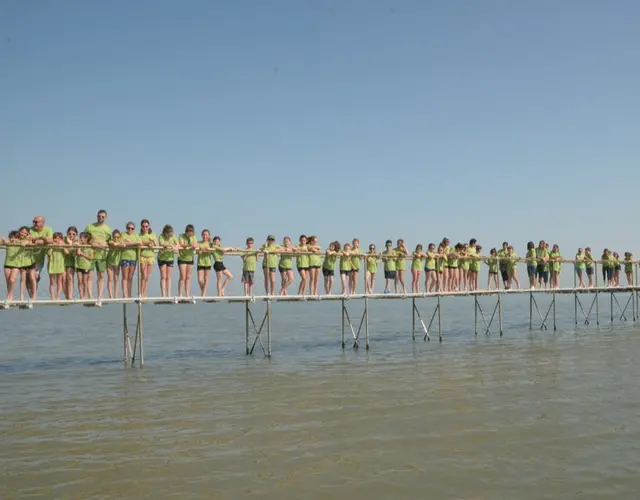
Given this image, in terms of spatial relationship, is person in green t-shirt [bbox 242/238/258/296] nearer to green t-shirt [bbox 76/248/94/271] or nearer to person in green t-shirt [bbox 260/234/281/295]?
person in green t-shirt [bbox 260/234/281/295]

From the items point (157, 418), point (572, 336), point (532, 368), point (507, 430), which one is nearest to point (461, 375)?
point (532, 368)

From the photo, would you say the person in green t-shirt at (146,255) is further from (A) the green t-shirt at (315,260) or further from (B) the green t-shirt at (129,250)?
(A) the green t-shirt at (315,260)

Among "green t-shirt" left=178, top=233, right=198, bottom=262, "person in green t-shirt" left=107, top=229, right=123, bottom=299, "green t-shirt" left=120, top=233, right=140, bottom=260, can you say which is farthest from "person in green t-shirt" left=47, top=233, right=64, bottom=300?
"green t-shirt" left=178, top=233, right=198, bottom=262

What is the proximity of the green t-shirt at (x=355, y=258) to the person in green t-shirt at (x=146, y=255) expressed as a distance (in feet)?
22.4

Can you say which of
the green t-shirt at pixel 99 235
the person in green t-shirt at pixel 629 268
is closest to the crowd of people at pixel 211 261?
the green t-shirt at pixel 99 235

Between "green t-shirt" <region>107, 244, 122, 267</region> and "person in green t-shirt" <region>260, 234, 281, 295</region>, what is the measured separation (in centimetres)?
423

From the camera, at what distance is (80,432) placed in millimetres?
10633

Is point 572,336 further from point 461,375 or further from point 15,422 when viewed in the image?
point 15,422

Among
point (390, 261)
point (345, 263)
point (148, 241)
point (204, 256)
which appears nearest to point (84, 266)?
point (148, 241)

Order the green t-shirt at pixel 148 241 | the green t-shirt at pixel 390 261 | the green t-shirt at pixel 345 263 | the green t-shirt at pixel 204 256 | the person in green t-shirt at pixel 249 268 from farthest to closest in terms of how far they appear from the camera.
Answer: the green t-shirt at pixel 390 261
the green t-shirt at pixel 345 263
the person in green t-shirt at pixel 249 268
the green t-shirt at pixel 204 256
the green t-shirt at pixel 148 241

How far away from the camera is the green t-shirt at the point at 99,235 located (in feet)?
51.1

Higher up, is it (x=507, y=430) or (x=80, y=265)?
(x=80, y=265)

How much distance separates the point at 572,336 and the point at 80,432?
864 inches

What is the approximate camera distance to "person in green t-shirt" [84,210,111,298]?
51.2 feet
